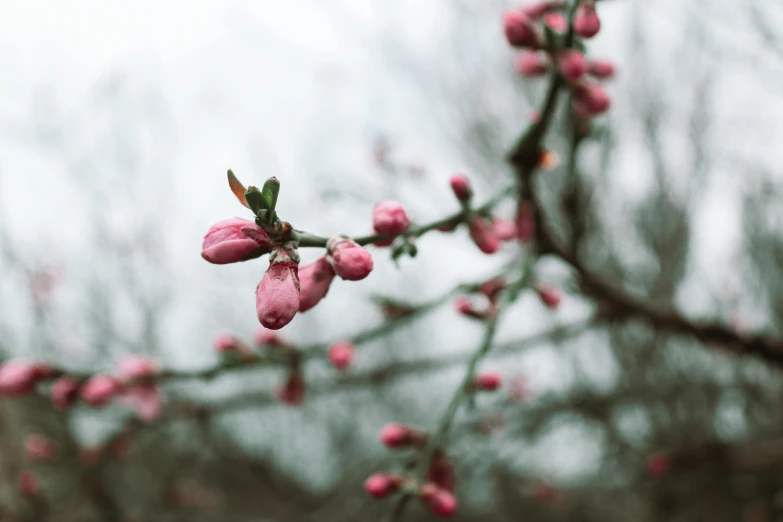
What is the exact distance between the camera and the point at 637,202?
17.6 ft

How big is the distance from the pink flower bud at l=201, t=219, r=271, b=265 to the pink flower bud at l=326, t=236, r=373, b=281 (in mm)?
102

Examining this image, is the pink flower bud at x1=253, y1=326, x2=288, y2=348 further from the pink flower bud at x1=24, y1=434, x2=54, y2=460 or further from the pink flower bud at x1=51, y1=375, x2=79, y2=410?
the pink flower bud at x1=24, y1=434, x2=54, y2=460

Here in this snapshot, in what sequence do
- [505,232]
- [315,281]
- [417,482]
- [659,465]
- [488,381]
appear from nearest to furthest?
[315,281] → [417,482] → [488,381] → [505,232] → [659,465]

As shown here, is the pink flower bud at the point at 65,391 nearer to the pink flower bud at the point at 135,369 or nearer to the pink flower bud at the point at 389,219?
the pink flower bud at the point at 135,369

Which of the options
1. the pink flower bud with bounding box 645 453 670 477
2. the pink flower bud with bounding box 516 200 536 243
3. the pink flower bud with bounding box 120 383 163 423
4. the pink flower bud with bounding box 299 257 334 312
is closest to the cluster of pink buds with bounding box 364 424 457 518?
the pink flower bud with bounding box 299 257 334 312

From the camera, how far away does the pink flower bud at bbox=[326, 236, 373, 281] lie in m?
0.82

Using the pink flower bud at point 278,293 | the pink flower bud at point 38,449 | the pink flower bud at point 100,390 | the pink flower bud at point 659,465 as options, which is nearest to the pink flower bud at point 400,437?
the pink flower bud at point 278,293

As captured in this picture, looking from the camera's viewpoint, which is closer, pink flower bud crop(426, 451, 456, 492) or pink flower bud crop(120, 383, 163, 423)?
pink flower bud crop(426, 451, 456, 492)

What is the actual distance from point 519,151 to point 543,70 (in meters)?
0.47

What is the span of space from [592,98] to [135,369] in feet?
5.42

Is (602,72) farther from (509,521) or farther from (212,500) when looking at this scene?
(509,521)

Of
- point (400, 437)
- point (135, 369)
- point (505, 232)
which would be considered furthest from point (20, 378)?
point (505, 232)

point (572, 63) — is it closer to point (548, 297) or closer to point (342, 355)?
point (548, 297)

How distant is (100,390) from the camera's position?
1.77 metres
